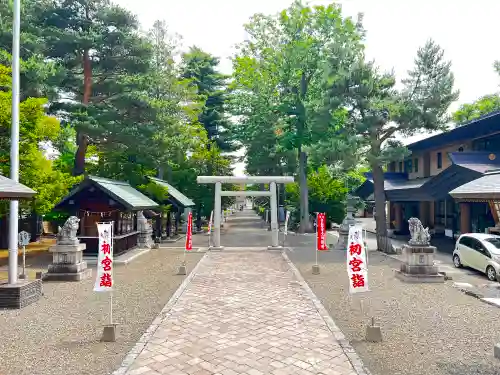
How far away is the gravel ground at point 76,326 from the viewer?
639 cm

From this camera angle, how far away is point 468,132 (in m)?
23.6

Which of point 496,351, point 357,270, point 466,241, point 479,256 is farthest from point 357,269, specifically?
point 466,241

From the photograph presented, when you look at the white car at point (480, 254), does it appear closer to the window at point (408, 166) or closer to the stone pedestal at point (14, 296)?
the stone pedestal at point (14, 296)

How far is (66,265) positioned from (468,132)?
78.1ft

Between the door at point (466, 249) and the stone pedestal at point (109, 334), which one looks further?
the door at point (466, 249)

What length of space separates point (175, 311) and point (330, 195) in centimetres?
2836

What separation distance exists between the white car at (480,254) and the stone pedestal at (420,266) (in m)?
1.99

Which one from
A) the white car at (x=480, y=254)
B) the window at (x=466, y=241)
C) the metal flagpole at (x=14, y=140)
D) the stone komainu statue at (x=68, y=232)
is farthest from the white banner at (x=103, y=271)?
the window at (x=466, y=241)

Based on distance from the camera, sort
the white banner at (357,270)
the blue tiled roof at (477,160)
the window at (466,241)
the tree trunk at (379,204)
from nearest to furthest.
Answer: the white banner at (357,270)
the window at (466,241)
the blue tiled roof at (477,160)
the tree trunk at (379,204)

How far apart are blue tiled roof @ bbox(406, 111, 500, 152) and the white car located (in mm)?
9267

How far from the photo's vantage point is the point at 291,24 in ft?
104

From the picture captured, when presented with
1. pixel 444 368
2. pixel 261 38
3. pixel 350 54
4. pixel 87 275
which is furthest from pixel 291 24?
pixel 444 368

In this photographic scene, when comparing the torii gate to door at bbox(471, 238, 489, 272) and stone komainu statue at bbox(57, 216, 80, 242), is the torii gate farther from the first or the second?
door at bbox(471, 238, 489, 272)

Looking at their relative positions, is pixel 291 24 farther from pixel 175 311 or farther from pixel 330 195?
pixel 175 311
